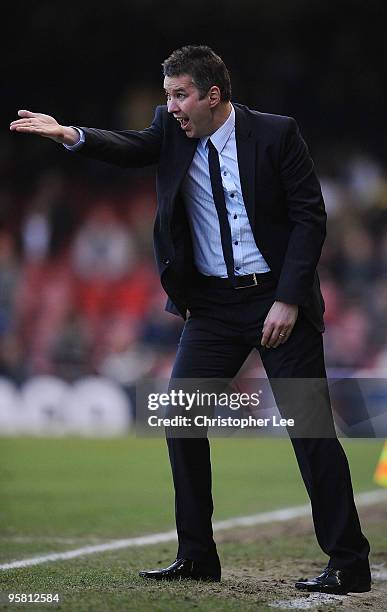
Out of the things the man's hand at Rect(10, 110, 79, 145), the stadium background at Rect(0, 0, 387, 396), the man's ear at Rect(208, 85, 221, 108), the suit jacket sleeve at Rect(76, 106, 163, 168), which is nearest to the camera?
the man's hand at Rect(10, 110, 79, 145)

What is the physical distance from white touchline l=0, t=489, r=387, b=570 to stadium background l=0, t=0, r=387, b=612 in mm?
3318

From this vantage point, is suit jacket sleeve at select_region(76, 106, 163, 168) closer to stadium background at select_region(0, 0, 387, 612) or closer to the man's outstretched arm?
the man's outstretched arm

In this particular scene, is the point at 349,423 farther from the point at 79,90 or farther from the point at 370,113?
the point at 79,90

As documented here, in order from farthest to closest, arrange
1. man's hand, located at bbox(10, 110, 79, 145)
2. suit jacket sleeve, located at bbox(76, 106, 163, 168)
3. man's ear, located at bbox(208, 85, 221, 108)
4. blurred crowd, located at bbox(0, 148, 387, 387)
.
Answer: blurred crowd, located at bbox(0, 148, 387, 387) → man's ear, located at bbox(208, 85, 221, 108) → suit jacket sleeve, located at bbox(76, 106, 163, 168) → man's hand, located at bbox(10, 110, 79, 145)

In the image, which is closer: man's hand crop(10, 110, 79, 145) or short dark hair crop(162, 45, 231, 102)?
man's hand crop(10, 110, 79, 145)

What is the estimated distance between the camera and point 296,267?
15.8ft

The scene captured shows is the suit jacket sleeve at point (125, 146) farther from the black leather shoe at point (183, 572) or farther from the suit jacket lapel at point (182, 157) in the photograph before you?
the black leather shoe at point (183, 572)

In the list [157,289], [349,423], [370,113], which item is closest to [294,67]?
[370,113]

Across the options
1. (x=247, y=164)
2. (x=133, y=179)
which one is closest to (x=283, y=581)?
(x=247, y=164)

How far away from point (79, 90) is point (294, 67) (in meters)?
3.54

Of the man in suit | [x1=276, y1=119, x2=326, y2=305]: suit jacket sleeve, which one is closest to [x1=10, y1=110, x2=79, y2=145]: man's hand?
the man in suit

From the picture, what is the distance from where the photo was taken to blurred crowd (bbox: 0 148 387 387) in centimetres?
1538

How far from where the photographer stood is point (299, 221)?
484cm

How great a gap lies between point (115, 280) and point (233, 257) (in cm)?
1268
